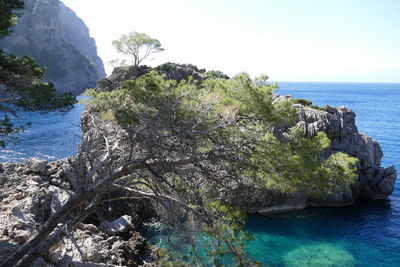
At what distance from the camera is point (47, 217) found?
16.1 m

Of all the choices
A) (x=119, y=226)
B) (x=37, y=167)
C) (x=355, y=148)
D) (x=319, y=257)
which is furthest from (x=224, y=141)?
(x=355, y=148)

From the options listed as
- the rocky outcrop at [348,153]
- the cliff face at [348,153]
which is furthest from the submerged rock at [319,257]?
→ the rocky outcrop at [348,153]

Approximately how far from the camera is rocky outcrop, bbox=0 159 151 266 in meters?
11.9

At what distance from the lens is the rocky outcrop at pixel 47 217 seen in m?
11.9

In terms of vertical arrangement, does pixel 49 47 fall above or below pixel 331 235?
above

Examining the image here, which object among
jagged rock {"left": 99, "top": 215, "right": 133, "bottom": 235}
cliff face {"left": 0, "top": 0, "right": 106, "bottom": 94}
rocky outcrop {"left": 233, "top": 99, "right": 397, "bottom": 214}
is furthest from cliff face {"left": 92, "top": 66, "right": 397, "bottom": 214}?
cliff face {"left": 0, "top": 0, "right": 106, "bottom": 94}

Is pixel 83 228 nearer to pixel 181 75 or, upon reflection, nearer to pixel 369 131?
pixel 181 75

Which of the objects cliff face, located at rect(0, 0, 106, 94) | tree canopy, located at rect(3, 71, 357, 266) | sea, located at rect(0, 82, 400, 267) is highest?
cliff face, located at rect(0, 0, 106, 94)

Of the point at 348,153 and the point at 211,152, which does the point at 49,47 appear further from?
the point at 211,152

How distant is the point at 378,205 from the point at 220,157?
22792 mm

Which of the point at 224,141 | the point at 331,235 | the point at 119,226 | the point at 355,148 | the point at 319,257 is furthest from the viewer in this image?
the point at 355,148

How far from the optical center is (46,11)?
112188 millimetres

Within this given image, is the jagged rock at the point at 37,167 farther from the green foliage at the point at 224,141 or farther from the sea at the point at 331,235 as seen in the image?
the green foliage at the point at 224,141

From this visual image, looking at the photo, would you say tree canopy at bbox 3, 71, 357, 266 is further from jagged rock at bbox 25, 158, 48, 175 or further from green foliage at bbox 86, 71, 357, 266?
jagged rock at bbox 25, 158, 48, 175
